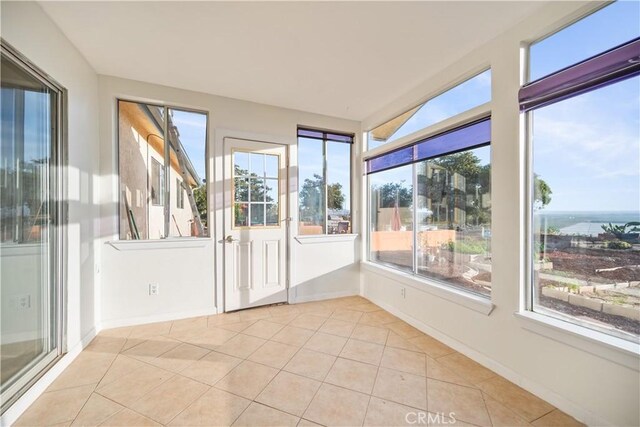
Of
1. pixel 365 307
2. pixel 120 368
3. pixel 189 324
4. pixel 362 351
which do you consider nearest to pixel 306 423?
pixel 362 351

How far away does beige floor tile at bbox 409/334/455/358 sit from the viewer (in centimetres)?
239

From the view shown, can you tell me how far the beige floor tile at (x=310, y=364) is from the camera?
2.09 metres

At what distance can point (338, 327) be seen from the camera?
2924 mm

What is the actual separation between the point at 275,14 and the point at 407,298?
293 centimetres

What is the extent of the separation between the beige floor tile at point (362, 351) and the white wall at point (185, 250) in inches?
52.2

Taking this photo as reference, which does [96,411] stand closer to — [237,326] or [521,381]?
[237,326]

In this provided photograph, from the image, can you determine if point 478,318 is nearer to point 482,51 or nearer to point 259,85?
point 482,51

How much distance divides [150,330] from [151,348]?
1.40 ft

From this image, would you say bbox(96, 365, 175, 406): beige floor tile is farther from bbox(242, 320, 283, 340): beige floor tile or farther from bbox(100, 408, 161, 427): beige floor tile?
bbox(242, 320, 283, 340): beige floor tile

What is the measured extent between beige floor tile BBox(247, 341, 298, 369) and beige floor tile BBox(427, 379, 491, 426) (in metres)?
1.12

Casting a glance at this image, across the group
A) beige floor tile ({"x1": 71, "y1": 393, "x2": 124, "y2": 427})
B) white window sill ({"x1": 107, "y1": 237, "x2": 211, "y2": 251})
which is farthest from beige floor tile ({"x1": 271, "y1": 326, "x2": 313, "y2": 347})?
white window sill ({"x1": 107, "y1": 237, "x2": 211, "y2": 251})

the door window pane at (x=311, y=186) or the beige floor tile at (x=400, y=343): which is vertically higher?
the door window pane at (x=311, y=186)

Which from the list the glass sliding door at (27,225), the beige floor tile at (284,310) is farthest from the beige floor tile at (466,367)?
the glass sliding door at (27,225)

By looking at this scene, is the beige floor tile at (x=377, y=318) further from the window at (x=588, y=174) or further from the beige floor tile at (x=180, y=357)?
the beige floor tile at (x=180, y=357)
